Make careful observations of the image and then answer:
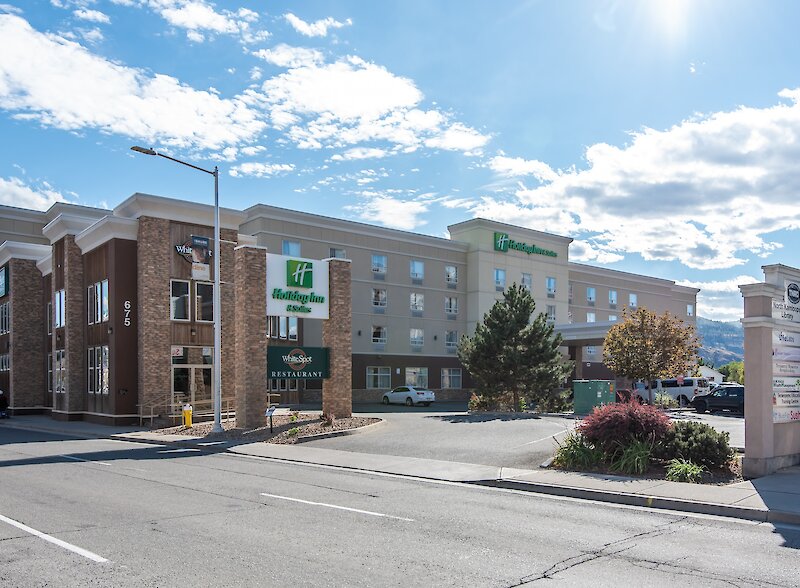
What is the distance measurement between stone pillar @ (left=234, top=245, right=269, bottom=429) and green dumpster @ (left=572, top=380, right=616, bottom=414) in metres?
13.4

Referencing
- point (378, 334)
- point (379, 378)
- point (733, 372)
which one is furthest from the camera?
point (733, 372)

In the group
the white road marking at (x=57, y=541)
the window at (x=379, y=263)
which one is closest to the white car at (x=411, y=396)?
the window at (x=379, y=263)

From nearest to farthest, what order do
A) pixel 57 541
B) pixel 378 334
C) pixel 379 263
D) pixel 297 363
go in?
1. pixel 57 541
2. pixel 297 363
3. pixel 378 334
4. pixel 379 263

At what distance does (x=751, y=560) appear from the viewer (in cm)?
795

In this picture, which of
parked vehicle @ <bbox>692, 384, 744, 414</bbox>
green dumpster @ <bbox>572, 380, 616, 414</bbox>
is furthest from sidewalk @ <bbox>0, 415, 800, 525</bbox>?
parked vehicle @ <bbox>692, 384, 744, 414</bbox>

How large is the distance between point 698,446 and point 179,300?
24.9m

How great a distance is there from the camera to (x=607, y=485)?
12906 mm

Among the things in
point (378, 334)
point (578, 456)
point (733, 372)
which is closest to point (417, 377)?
point (378, 334)

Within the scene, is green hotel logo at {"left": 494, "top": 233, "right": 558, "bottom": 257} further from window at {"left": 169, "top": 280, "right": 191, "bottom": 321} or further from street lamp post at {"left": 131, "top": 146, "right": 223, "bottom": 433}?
street lamp post at {"left": 131, "top": 146, "right": 223, "bottom": 433}

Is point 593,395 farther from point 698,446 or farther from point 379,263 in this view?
point 379,263

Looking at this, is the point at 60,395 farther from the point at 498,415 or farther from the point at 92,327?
the point at 498,415

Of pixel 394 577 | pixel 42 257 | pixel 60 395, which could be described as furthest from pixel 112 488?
pixel 42 257

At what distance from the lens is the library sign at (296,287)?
25312 millimetres

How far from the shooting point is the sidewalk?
35.8ft
